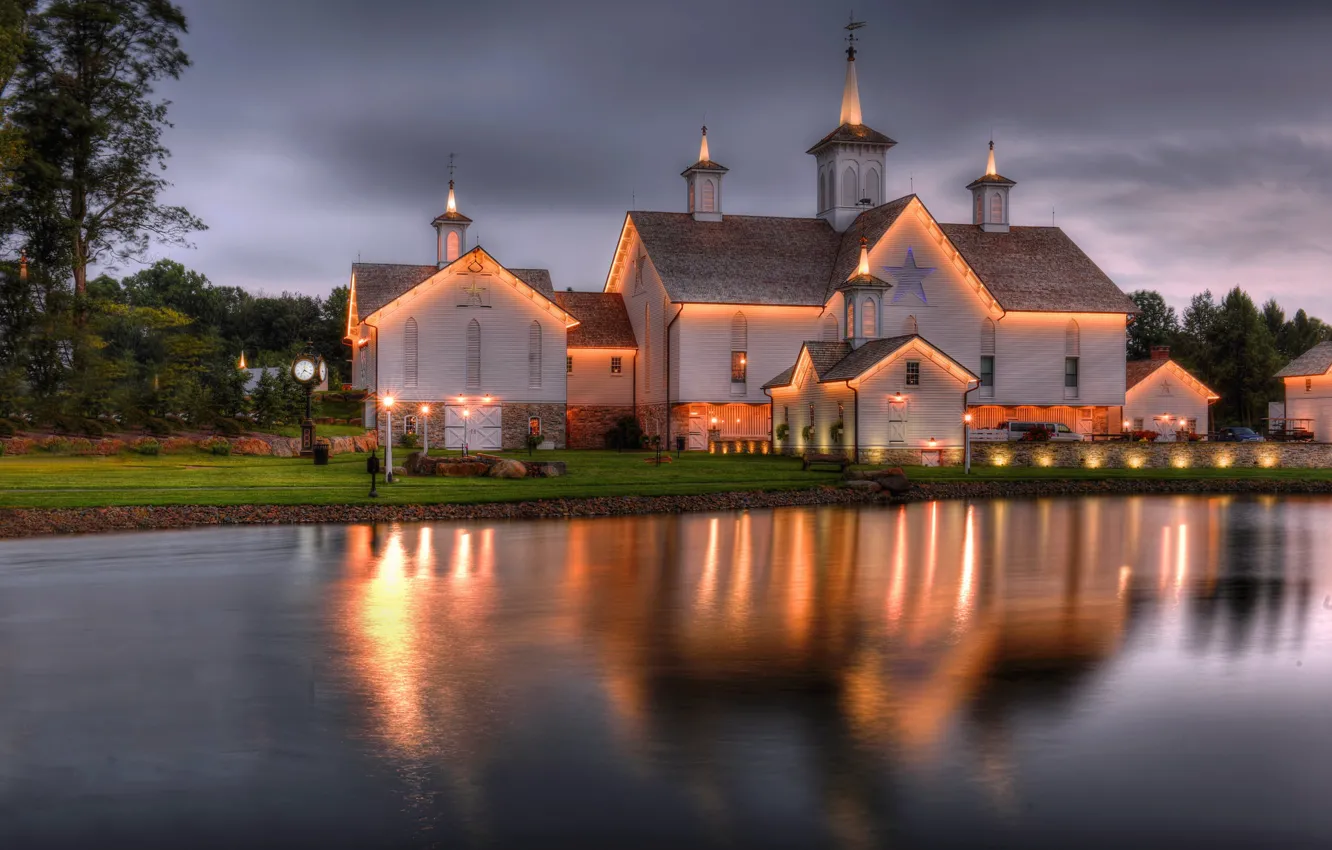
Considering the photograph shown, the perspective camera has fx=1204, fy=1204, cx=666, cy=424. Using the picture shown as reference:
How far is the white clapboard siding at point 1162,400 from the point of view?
71000 millimetres

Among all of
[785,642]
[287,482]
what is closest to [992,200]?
[287,482]

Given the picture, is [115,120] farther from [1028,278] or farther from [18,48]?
[1028,278]

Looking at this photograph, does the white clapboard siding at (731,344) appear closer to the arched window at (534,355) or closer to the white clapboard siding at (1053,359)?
the arched window at (534,355)

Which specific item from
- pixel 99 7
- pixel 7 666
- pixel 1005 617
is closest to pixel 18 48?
pixel 99 7

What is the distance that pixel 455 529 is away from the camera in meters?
26.5

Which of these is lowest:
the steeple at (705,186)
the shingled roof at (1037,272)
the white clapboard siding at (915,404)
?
the white clapboard siding at (915,404)

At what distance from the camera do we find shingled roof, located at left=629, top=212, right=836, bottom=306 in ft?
A: 200

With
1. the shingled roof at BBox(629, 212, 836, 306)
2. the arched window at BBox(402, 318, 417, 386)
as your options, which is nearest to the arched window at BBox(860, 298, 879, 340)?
the shingled roof at BBox(629, 212, 836, 306)

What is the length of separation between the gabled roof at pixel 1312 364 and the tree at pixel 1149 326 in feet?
106

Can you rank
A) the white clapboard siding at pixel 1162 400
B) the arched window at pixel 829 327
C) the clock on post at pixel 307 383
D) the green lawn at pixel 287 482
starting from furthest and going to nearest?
the white clapboard siding at pixel 1162 400 → the arched window at pixel 829 327 → the clock on post at pixel 307 383 → the green lawn at pixel 287 482

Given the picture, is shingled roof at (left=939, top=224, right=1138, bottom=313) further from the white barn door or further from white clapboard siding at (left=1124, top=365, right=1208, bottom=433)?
the white barn door

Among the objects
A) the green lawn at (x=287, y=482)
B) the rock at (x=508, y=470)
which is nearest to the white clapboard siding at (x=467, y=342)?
the green lawn at (x=287, y=482)

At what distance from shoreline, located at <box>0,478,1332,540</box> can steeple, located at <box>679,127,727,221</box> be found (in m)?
29.6

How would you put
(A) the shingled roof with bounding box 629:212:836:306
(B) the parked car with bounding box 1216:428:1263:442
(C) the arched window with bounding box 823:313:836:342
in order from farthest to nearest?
(B) the parked car with bounding box 1216:428:1263:442, (C) the arched window with bounding box 823:313:836:342, (A) the shingled roof with bounding box 629:212:836:306
